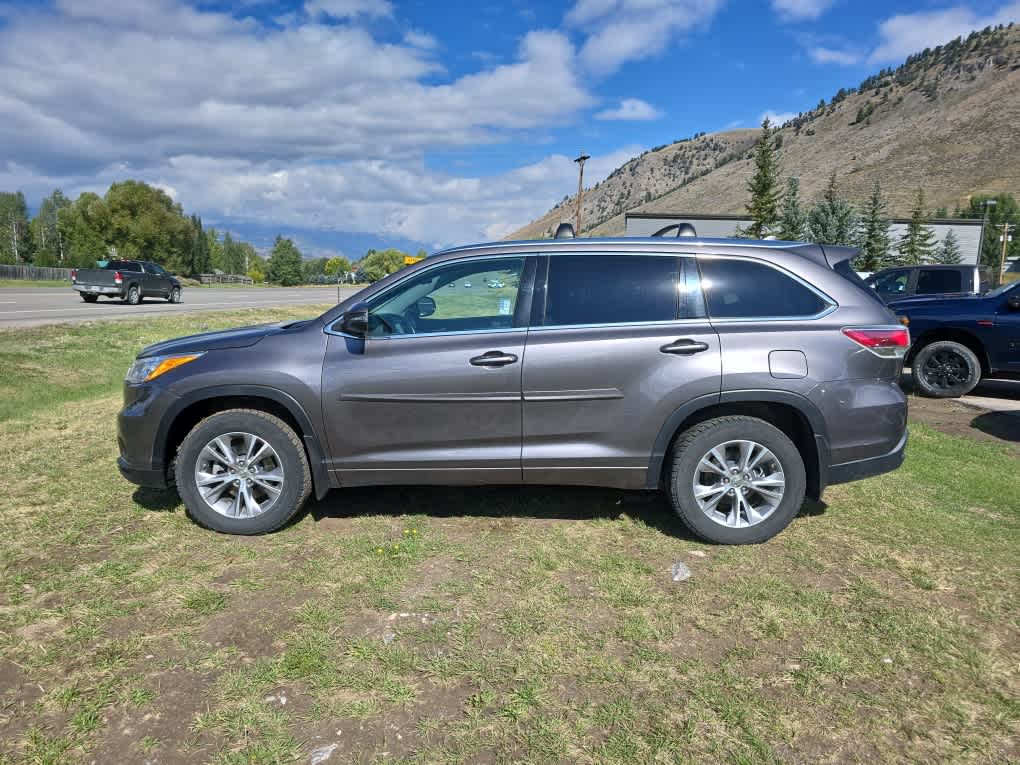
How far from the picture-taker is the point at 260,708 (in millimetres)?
Result: 2549

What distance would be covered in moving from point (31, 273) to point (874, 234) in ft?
218

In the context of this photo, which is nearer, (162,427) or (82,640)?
(82,640)

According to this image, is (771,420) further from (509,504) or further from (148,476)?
(148,476)

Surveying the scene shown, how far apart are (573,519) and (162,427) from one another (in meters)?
2.65

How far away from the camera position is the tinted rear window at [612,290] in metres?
3.95

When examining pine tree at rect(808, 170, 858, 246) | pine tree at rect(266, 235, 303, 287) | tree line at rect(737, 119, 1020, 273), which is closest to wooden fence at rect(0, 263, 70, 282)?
tree line at rect(737, 119, 1020, 273)

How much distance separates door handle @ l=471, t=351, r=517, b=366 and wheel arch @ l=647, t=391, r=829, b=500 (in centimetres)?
98

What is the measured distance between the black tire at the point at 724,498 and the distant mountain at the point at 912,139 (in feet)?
278

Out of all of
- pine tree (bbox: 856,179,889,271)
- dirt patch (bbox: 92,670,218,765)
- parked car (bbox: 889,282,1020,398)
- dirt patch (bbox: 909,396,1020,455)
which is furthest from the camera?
pine tree (bbox: 856,179,889,271)

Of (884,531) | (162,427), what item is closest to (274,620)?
(162,427)

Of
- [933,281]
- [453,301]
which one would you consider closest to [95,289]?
[453,301]

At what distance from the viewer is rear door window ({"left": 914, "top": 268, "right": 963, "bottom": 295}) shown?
34.5 ft

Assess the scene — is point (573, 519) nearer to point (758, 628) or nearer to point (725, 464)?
point (725, 464)

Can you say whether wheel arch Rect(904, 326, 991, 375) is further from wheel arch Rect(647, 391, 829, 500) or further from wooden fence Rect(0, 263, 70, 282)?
wooden fence Rect(0, 263, 70, 282)
